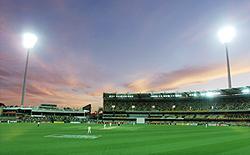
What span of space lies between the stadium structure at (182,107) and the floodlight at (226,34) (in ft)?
69.9

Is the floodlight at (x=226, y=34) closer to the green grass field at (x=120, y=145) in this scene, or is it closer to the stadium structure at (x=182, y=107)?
the stadium structure at (x=182, y=107)

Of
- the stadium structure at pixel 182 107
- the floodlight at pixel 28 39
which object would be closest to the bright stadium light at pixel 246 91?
the stadium structure at pixel 182 107

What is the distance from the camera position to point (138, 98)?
11612 cm

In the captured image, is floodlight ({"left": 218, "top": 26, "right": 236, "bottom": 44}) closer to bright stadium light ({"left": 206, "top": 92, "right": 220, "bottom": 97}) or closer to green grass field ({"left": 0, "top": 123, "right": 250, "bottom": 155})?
bright stadium light ({"left": 206, "top": 92, "right": 220, "bottom": 97})

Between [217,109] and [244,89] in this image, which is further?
[217,109]

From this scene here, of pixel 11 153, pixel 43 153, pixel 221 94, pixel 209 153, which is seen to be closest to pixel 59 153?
pixel 43 153

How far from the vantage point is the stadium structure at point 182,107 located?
281 ft

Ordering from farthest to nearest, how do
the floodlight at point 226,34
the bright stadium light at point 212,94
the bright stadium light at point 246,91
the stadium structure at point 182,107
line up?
1. the bright stadium light at point 212,94
2. the stadium structure at point 182,107
3. the bright stadium light at point 246,91
4. the floodlight at point 226,34

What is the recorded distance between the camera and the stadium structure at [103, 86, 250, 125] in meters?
85.8

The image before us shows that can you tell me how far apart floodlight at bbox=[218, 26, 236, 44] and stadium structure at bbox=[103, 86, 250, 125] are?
21310 millimetres

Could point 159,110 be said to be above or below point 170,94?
below

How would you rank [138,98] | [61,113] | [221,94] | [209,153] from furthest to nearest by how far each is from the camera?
[61,113] < [138,98] < [221,94] < [209,153]

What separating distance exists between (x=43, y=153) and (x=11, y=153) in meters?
1.74

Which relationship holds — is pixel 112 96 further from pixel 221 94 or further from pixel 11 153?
pixel 11 153
